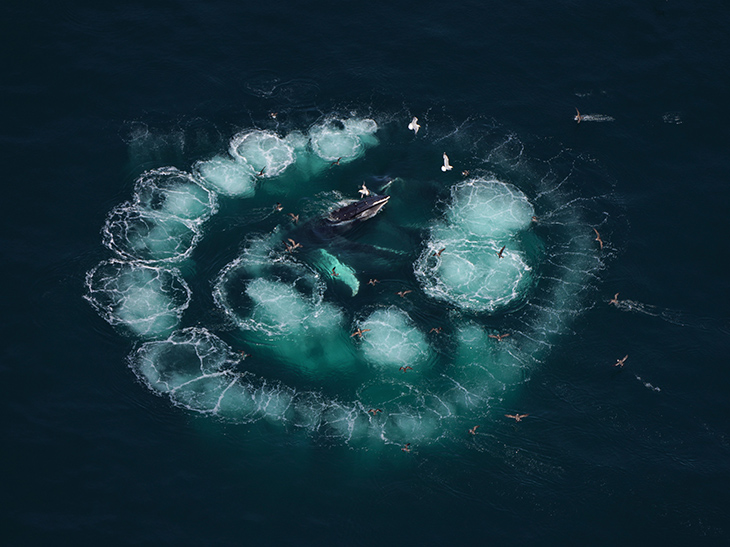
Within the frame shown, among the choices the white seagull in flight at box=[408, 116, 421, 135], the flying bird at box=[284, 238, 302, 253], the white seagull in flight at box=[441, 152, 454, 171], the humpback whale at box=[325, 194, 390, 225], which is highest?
the white seagull in flight at box=[408, 116, 421, 135]

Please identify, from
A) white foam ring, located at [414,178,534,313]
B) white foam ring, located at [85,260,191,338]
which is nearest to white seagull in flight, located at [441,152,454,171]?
white foam ring, located at [414,178,534,313]

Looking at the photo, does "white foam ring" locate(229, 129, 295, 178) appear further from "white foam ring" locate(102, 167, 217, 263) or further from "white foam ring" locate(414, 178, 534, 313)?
"white foam ring" locate(414, 178, 534, 313)

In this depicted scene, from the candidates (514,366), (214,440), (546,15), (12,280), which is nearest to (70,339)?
(12,280)

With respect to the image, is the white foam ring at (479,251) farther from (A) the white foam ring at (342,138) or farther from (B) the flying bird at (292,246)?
(B) the flying bird at (292,246)

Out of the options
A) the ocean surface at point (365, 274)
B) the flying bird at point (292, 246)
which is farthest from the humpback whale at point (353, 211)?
the flying bird at point (292, 246)

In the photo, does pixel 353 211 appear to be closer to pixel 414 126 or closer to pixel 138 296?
pixel 414 126

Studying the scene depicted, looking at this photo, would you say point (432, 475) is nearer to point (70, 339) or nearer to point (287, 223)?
point (287, 223)
